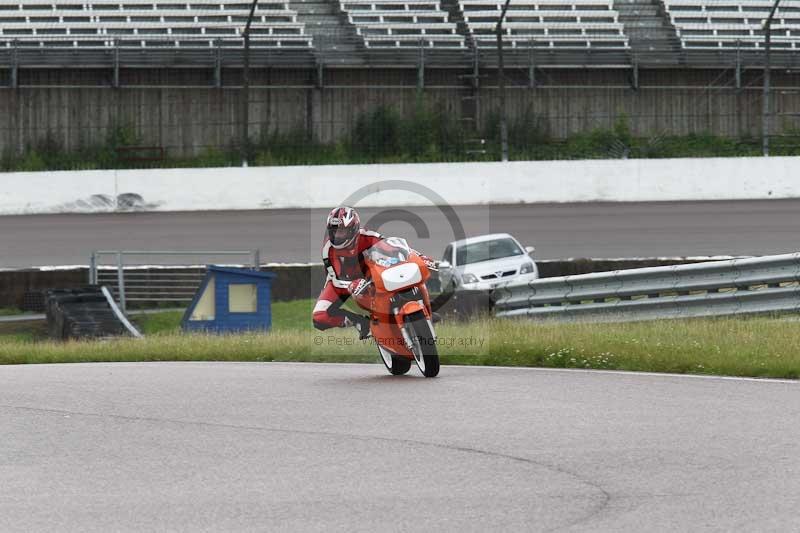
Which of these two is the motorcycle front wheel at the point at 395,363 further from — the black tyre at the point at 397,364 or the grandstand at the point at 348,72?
the grandstand at the point at 348,72

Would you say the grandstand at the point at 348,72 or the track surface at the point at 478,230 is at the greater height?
the grandstand at the point at 348,72

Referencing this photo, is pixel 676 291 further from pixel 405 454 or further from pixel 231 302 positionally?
pixel 405 454

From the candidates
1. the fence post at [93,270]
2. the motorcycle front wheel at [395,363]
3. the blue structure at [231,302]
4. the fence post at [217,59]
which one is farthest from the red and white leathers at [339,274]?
the fence post at [217,59]

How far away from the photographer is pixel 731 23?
3791 centimetres

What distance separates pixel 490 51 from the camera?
116 feet

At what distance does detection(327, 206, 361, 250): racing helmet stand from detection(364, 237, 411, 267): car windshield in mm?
190

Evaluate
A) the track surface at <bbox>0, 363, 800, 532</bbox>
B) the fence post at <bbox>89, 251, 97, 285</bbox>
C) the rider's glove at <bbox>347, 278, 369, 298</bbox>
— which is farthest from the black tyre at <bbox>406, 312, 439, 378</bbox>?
the fence post at <bbox>89, 251, 97, 285</bbox>

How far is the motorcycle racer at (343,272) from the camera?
11492 mm

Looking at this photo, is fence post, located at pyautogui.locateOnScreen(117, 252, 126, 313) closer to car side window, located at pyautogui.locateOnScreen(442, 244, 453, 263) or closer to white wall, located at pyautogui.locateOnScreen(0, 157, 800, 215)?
car side window, located at pyautogui.locateOnScreen(442, 244, 453, 263)

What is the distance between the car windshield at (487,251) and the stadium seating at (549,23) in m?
13.1

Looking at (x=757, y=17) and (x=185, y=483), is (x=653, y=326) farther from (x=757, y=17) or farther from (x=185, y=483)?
(x=757, y=17)

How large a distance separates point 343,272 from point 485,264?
11.2m

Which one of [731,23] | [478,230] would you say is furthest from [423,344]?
[731,23]

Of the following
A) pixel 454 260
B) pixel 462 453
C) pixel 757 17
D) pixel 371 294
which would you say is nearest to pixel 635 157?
pixel 757 17
